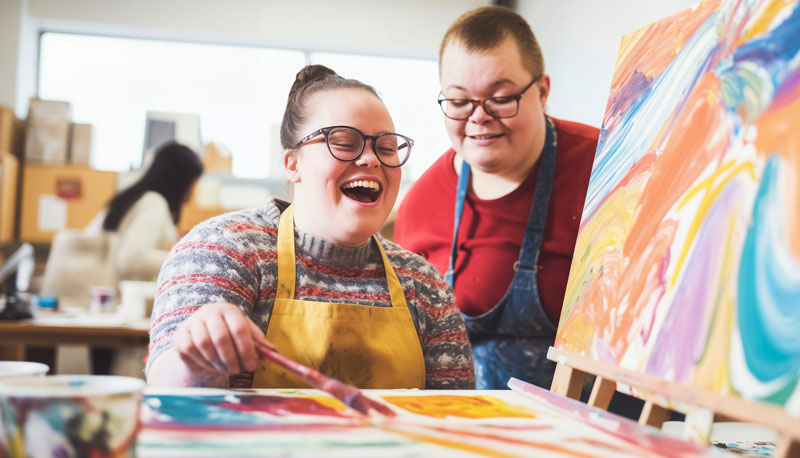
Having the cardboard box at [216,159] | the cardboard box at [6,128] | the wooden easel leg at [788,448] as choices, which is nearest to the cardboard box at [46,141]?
the cardboard box at [6,128]

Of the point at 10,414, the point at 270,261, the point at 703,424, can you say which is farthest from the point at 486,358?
the point at 10,414

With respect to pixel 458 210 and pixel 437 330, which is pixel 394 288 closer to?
pixel 437 330

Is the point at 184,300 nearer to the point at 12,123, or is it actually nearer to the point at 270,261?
the point at 270,261

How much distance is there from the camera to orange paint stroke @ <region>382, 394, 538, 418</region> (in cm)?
88

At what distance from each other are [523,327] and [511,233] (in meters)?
0.24

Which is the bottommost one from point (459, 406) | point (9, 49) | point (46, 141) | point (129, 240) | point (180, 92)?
point (129, 240)

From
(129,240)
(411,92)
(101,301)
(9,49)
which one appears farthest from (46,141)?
(411,92)

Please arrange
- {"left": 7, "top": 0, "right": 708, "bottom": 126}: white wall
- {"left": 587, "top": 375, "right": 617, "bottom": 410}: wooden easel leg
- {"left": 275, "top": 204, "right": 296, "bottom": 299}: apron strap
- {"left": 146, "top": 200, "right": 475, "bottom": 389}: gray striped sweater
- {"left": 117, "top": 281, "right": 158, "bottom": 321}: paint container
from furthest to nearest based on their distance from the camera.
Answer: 1. {"left": 7, "top": 0, "right": 708, "bottom": 126}: white wall
2. {"left": 117, "top": 281, "right": 158, "bottom": 321}: paint container
3. {"left": 275, "top": 204, "right": 296, "bottom": 299}: apron strap
4. {"left": 146, "top": 200, "right": 475, "bottom": 389}: gray striped sweater
5. {"left": 587, "top": 375, "right": 617, "bottom": 410}: wooden easel leg

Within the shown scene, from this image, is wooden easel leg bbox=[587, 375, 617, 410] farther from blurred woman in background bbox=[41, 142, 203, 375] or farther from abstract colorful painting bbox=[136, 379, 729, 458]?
blurred woman in background bbox=[41, 142, 203, 375]

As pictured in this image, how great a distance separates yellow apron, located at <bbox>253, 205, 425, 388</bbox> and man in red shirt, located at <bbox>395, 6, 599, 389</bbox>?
44 centimetres

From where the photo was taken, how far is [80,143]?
497 centimetres

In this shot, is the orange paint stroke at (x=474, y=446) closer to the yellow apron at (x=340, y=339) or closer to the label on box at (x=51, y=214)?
the yellow apron at (x=340, y=339)

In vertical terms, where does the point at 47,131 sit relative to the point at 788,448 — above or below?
above

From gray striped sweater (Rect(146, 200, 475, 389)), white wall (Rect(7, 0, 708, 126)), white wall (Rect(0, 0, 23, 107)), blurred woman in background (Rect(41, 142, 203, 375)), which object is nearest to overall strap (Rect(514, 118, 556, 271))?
gray striped sweater (Rect(146, 200, 475, 389))
